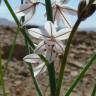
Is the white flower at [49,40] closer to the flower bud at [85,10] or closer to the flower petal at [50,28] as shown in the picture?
the flower petal at [50,28]

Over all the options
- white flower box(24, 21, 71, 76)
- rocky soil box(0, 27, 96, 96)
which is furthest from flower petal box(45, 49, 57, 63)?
rocky soil box(0, 27, 96, 96)

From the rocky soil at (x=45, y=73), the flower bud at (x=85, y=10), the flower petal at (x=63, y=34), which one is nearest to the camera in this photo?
the flower bud at (x=85, y=10)

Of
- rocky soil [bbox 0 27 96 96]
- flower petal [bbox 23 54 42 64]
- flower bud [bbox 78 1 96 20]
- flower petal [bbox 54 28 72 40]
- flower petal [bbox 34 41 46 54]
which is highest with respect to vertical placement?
flower bud [bbox 78 1 96 20]

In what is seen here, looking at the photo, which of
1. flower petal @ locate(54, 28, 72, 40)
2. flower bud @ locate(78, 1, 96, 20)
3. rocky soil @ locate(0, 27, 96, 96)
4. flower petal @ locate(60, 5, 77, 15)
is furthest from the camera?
rocky soil @ locate(0, 27, 96, 96)

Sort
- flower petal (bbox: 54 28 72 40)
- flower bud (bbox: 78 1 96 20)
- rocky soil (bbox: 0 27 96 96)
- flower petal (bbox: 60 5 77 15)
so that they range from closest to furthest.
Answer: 1. flower bud (bbox: 78 1 96 20)
2. flower petal (bbox: 54 28 72 40)
3. flower petal (bbox: 60 5 77 15)
4. rocky soil (bbox: 0 27 96 96)

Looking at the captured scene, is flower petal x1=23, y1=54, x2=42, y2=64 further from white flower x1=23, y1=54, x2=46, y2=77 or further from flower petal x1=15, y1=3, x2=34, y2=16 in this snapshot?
flower petal x1=15, y1=3, x2=34, y2=16

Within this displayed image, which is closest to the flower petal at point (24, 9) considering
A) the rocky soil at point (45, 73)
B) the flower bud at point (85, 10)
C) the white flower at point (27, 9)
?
the white flower at point (27, 9)

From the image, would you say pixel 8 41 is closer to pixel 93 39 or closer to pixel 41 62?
pixel 93 39
